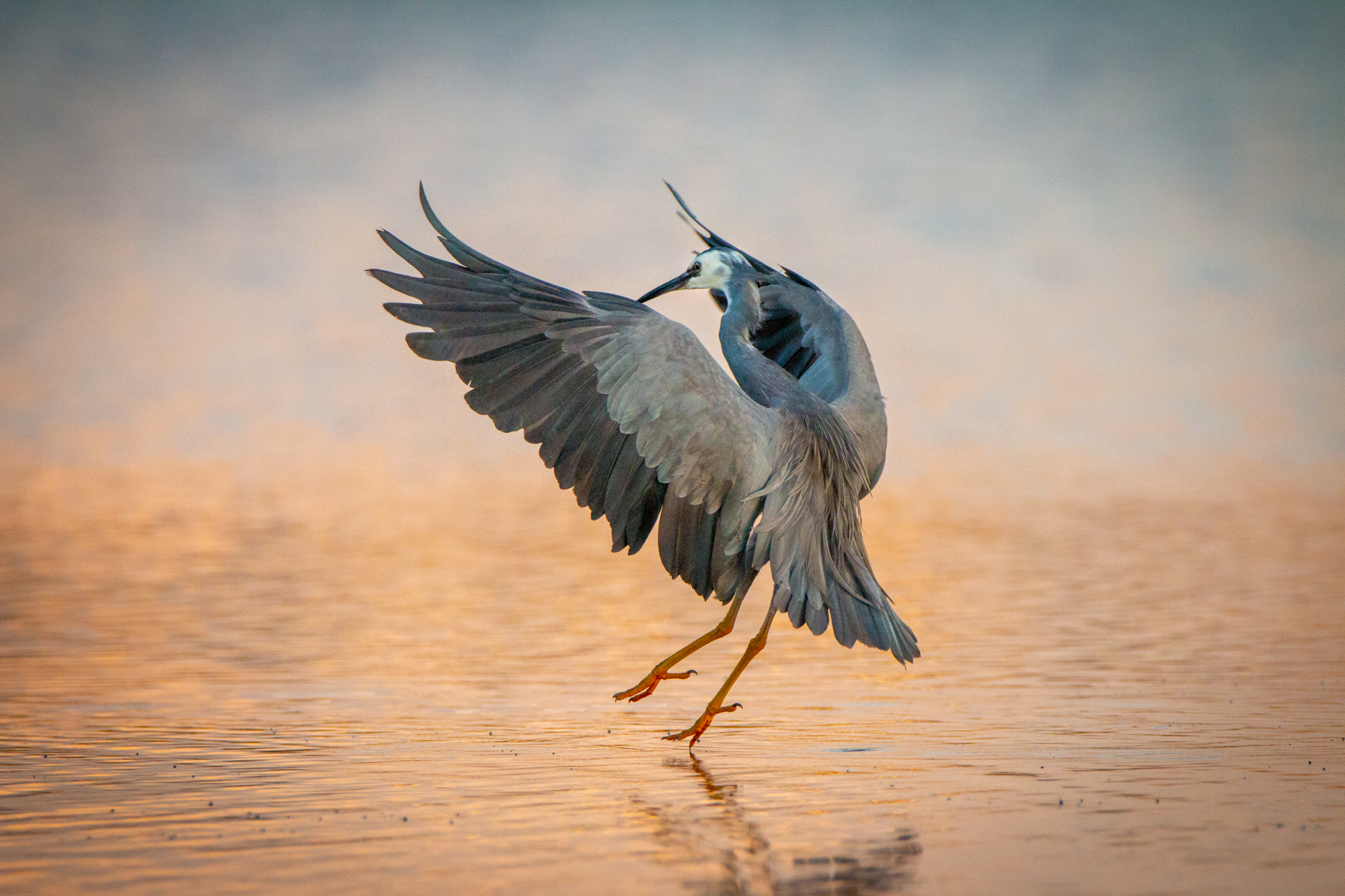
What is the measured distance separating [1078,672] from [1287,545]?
23.4 feet

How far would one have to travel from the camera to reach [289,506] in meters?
19.2

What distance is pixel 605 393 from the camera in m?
5.66

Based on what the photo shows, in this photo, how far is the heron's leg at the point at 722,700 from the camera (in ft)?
19.4

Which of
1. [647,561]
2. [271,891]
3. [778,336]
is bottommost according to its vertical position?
[271,891]

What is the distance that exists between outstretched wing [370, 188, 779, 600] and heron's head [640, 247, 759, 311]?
1.03m

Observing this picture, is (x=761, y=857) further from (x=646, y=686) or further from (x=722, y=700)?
(x=646, y=686)

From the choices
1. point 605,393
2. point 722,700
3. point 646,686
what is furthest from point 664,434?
point 646,686

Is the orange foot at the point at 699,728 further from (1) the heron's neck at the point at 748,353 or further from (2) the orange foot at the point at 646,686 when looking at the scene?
(1) the heron's neck at the point at 748,353

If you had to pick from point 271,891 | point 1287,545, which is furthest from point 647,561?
point 271,891

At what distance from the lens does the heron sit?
5641mm

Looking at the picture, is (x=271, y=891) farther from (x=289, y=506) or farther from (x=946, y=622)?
(x=289, y=506)

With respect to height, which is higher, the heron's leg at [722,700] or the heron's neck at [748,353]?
the heron's neck at [748,353]

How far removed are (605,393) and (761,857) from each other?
2.12 meters

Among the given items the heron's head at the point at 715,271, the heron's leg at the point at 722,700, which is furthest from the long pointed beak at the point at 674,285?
the heron's leg at the point at 722,700
